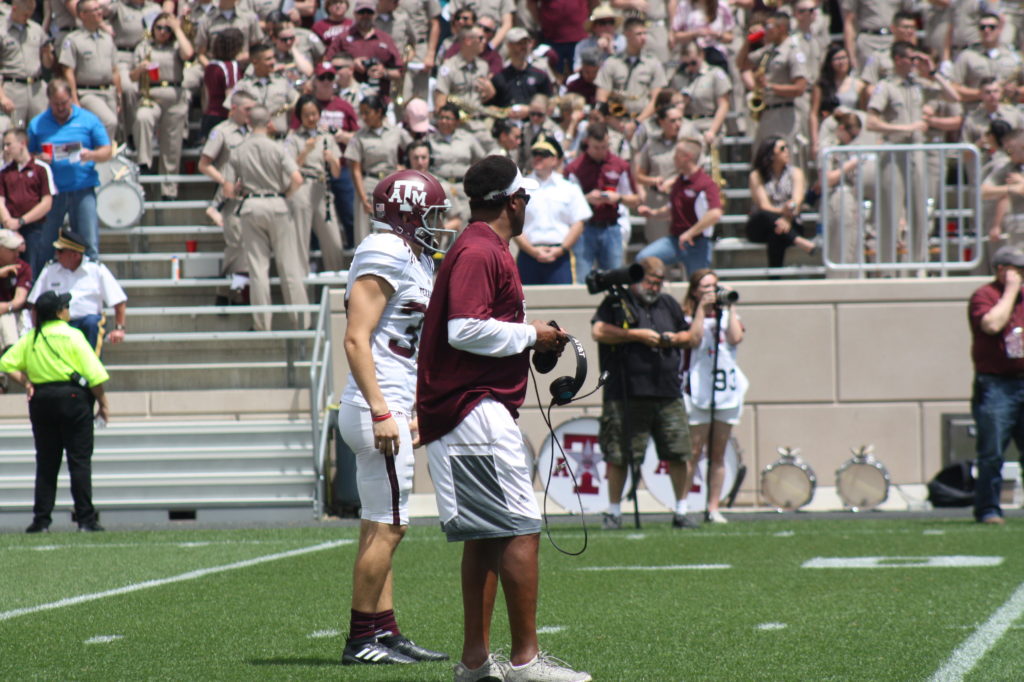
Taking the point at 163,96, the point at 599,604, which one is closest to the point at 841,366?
the point at 599,604

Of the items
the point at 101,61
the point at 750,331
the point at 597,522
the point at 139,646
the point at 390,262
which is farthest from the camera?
the point at 101,61

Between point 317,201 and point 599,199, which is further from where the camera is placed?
point 317,201

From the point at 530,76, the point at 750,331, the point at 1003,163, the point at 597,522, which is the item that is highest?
the point at 530,76

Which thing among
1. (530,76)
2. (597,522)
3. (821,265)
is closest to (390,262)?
(597,522)

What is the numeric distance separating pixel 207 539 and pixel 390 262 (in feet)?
21.3

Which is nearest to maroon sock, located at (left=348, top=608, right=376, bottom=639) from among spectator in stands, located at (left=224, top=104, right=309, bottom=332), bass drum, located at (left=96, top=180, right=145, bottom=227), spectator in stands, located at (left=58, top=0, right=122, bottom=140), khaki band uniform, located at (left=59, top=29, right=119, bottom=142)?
spectator in stands, located at (left=224, top=104, right=309, bottom=332)

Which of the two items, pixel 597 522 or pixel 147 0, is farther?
pixel 147 0

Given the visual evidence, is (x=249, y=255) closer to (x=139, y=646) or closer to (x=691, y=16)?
(x=691, y=16)

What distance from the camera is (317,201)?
15.9m

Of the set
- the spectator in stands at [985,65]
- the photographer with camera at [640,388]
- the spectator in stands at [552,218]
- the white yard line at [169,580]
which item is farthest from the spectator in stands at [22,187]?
the spectator in stands at [985,65]

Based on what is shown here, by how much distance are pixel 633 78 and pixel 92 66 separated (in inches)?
244

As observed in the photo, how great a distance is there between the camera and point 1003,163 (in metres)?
14.8

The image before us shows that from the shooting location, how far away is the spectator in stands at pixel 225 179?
1573cm

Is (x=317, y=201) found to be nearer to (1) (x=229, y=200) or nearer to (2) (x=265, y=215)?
(2) (x=265, y=215)
